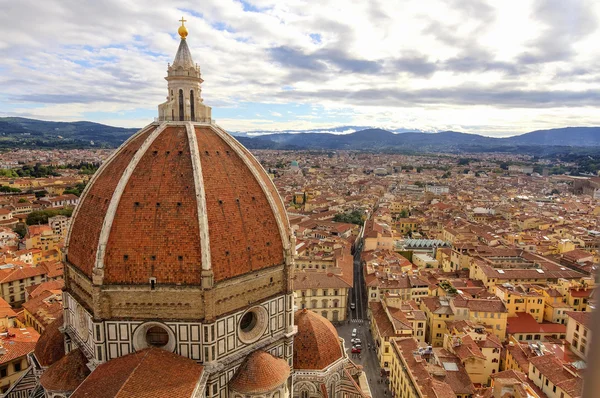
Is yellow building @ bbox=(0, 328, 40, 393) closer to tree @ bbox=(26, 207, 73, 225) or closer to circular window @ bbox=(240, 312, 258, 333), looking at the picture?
circular window @ bbox=(240, 312, 258, 333)

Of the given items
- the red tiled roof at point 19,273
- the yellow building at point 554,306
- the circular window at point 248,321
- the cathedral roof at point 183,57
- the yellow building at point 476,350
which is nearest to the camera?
the circular window at point 248,321

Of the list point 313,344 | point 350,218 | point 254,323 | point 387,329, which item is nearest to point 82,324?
point 254,323

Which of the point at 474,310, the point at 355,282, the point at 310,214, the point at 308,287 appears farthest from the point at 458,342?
the point at 310,214

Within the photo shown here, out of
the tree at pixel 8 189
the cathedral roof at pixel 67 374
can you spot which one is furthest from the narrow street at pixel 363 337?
the tree at pixel 8 189

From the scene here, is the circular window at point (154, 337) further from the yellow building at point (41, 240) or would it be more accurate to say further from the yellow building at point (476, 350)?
the yellow building at point (41, 240)

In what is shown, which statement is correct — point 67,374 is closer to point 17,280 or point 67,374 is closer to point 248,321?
point 248,321

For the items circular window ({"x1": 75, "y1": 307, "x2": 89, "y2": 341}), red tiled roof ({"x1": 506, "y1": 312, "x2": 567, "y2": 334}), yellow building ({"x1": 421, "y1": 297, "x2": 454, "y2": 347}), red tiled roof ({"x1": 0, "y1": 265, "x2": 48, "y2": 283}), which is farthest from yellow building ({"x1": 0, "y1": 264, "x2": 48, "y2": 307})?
red tiled roof ({"x1": 506, "y1": 312, "x2": 567, "y2": 334})
